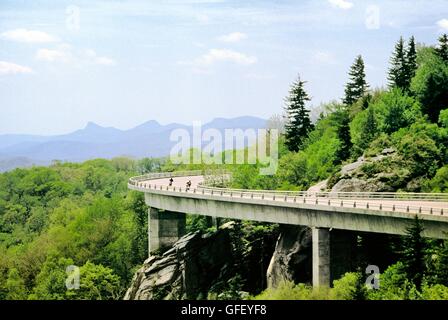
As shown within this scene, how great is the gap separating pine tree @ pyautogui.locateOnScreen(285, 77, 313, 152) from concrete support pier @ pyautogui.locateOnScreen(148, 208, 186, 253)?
73.9ft

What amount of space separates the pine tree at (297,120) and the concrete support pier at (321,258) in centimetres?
4215

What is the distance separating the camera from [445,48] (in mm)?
87562

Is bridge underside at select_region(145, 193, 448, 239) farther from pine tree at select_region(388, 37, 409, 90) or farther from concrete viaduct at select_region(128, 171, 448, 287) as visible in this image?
pine tree at select_region(388, 37, 409, 90)

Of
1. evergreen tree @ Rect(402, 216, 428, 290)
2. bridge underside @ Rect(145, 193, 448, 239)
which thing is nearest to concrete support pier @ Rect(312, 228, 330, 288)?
bridge underside @ Rect(145, 193, 448, 239)

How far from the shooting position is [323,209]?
56406 millimetres

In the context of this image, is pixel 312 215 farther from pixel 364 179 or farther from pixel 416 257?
pixel 416 257

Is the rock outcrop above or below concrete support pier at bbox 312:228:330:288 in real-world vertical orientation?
above

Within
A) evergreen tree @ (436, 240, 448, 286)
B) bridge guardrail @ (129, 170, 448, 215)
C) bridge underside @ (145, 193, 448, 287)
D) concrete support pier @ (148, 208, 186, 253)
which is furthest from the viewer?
concrete support pier @ (148, 208, 186, 253)

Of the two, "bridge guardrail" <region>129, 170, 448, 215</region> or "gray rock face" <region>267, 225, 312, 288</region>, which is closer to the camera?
"bridge guardrail" <region>129, 170, 448, 215</region>

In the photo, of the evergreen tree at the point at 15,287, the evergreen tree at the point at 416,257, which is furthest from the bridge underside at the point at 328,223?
the evergreen tree at the point at 15,287

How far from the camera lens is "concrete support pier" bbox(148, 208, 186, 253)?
83.1 meters

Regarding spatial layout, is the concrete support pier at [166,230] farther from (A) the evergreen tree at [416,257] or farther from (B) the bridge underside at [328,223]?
→ (A) the evergreen tree at [416,257]
